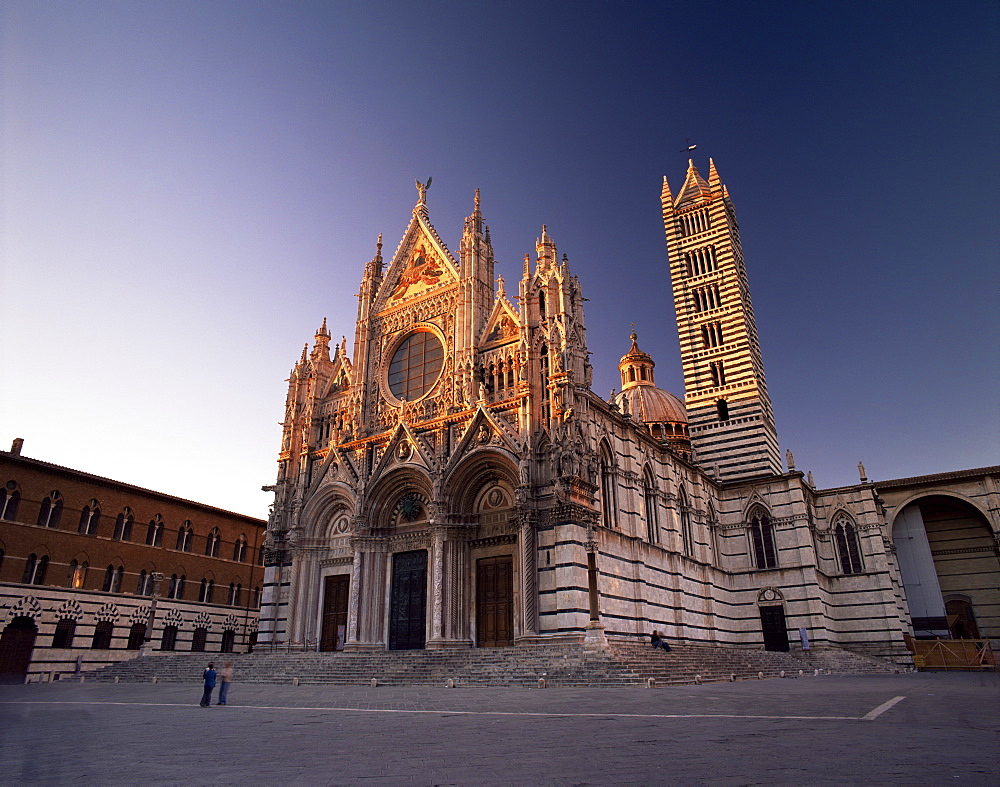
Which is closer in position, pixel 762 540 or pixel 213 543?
pixel 762 540

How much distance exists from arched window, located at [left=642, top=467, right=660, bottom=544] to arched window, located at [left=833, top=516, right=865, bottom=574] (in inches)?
541

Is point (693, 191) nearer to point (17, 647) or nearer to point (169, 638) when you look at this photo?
point (169, 638)

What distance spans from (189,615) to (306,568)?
1121 cm

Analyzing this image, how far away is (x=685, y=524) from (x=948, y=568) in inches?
744

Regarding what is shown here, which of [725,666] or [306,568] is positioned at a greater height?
[306,568]

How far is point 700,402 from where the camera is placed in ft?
147

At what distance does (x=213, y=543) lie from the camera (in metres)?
39.8

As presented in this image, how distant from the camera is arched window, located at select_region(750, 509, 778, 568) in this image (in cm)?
3719

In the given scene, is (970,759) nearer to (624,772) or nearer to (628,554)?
(624,772)

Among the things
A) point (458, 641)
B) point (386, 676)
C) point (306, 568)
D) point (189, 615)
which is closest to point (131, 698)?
point (386, 676)

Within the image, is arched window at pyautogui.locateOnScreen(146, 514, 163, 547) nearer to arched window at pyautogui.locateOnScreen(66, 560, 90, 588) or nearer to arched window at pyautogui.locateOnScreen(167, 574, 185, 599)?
arched window at pyautogui.locateOnScreen(167, 574, 185, 599)

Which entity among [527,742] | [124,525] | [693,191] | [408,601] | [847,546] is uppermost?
[693,191]

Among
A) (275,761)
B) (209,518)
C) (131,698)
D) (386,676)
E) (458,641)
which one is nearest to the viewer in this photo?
(275,761)

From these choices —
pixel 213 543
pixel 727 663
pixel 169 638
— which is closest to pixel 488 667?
pixel 727 663
